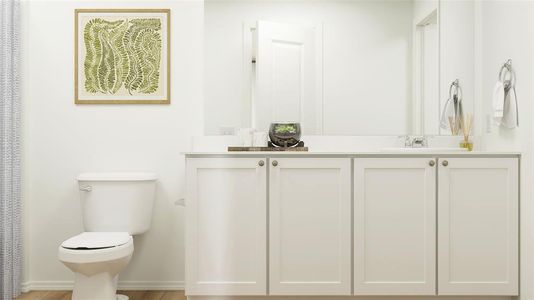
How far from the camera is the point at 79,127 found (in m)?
2.83

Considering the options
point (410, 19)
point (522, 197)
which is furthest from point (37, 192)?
point (522, 197)

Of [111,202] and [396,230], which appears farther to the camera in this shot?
[111,202]

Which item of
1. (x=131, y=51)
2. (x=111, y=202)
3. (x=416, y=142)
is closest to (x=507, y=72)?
(x=416, y=142)

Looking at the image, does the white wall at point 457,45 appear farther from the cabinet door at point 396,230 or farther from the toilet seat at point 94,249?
the toilet seat at point 94,249

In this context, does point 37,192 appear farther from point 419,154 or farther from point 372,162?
point 419,154

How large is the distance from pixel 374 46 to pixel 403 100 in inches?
14.5

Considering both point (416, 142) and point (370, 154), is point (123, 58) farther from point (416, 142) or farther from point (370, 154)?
point (416, 142)

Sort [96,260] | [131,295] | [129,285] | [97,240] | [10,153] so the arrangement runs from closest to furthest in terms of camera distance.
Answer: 1. [96,260]
2. [97,240]
3. [10,153]
4. [131,295]
5. [129,285]

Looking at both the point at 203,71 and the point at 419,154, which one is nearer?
the point at 419,154

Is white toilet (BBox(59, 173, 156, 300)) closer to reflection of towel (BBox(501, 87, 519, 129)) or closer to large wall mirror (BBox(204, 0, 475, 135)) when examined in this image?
large wall mirror (BBox(204, 0, 475, 135))

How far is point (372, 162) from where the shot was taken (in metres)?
2.33

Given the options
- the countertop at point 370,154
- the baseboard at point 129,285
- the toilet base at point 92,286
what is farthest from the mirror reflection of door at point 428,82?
the toilet base at point 92,286

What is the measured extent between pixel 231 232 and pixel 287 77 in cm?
100

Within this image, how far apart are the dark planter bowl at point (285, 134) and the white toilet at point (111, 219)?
0.74m
